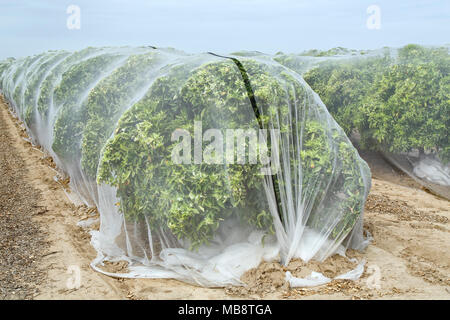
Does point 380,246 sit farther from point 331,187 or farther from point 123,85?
point 123,85

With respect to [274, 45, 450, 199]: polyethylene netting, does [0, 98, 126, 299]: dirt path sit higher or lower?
lower

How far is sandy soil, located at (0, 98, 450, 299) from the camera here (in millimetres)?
4699

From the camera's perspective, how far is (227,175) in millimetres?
4918

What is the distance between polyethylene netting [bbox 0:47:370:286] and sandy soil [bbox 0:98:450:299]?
246 millimetres

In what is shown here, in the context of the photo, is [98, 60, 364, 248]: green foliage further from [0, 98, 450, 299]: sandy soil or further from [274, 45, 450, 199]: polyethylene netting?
[274, 45, 450, 199]: polyethylene netting

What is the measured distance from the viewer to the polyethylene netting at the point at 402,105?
9.10 m

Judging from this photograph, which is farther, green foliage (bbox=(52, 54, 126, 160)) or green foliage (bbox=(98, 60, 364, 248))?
green foliage (bbox=(52, 54, 126, 160))

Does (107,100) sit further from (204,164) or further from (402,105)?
(402,105)

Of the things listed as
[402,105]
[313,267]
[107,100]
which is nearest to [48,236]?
[107,100]

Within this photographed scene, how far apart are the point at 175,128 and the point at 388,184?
Result: 6643mm

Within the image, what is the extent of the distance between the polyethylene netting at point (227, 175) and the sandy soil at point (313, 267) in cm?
25

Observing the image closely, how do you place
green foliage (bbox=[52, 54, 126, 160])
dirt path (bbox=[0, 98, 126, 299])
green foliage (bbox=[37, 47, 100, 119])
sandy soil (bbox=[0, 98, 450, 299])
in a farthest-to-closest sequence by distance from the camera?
green foliage (bbox=[37, 47, 100, 119])
green foliage (bbox=[52, 54, 126, 160])
dirt path (bbox=[0, 98, 126, 299])
sandy soil (bbox=[0, 98, 450, 299])

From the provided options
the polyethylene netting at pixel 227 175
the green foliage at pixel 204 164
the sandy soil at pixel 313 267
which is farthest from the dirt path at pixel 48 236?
the green foliage at pixel 204 164

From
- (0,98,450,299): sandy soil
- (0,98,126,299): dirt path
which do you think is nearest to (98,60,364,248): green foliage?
(0,98,450,299): sandy soil
